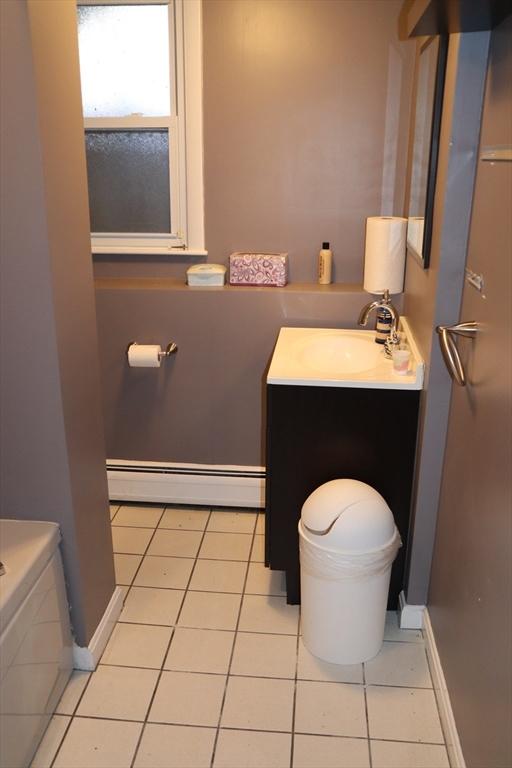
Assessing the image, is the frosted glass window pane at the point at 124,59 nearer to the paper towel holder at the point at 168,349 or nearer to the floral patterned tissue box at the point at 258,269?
the floral patterned tissue box at the point at 258,269

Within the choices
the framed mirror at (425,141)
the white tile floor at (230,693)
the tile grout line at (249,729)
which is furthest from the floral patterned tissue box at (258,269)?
the tile grout line at (249,729)

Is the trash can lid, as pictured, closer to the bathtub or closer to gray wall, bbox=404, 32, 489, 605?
gray wall, bbox=404, 32, 489, 605

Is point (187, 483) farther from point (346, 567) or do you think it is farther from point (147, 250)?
point (346, 567)

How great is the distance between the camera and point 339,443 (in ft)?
6.94

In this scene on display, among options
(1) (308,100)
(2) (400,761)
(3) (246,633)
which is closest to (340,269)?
(1) (308,100)

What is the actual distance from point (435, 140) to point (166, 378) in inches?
56.8

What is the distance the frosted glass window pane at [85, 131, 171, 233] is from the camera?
2707mm

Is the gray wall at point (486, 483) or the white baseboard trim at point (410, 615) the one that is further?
the white baseboard trim at point (410, 615)

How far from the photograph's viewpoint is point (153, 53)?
2.59 m

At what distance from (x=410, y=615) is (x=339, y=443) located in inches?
24.3

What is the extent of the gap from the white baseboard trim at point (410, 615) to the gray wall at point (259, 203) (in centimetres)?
93

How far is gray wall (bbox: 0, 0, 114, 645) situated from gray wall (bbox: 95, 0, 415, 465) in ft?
2.64

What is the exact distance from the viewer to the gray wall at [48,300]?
1.53m

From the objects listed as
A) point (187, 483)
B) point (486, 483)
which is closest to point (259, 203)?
point (187, 483)
